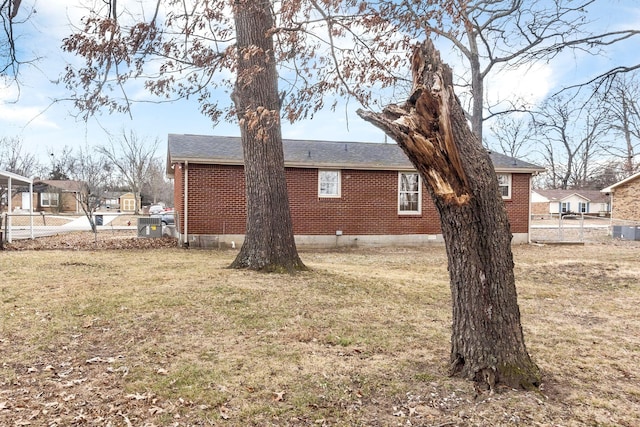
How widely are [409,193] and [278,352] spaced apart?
1181 cm

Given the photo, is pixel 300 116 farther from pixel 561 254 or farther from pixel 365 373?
pixel 561 254

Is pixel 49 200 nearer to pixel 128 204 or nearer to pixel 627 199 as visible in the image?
pixel 128 204

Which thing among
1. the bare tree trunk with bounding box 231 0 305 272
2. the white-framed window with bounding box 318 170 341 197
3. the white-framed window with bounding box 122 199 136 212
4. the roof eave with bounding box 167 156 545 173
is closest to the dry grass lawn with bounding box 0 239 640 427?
the bare tree trunk with bounding box 231 0 305 272

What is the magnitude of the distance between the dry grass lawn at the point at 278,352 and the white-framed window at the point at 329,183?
6770mm

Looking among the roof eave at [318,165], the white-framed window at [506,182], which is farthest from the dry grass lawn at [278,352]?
the white-framed window at [506,182]

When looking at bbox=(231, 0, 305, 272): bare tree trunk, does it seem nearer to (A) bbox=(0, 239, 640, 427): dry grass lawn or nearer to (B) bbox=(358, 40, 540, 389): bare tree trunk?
(A) bbox=(0, 239, 640, 427): dry grass lawn

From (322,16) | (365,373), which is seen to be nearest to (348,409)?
A: (365,373)

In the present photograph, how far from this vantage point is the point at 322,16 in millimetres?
5621

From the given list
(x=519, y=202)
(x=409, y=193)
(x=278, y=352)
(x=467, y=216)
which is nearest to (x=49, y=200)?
(x=409, y=193)

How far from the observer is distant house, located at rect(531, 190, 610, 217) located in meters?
49.9

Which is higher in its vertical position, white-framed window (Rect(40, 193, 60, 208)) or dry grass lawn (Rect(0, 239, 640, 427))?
white-framed window (Rect(40, 193, 60, 208))

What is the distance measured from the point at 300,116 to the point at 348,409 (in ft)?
13.5

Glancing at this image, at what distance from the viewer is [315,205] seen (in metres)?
14.2

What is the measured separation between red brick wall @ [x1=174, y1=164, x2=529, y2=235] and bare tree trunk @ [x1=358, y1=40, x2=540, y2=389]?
10.5m
